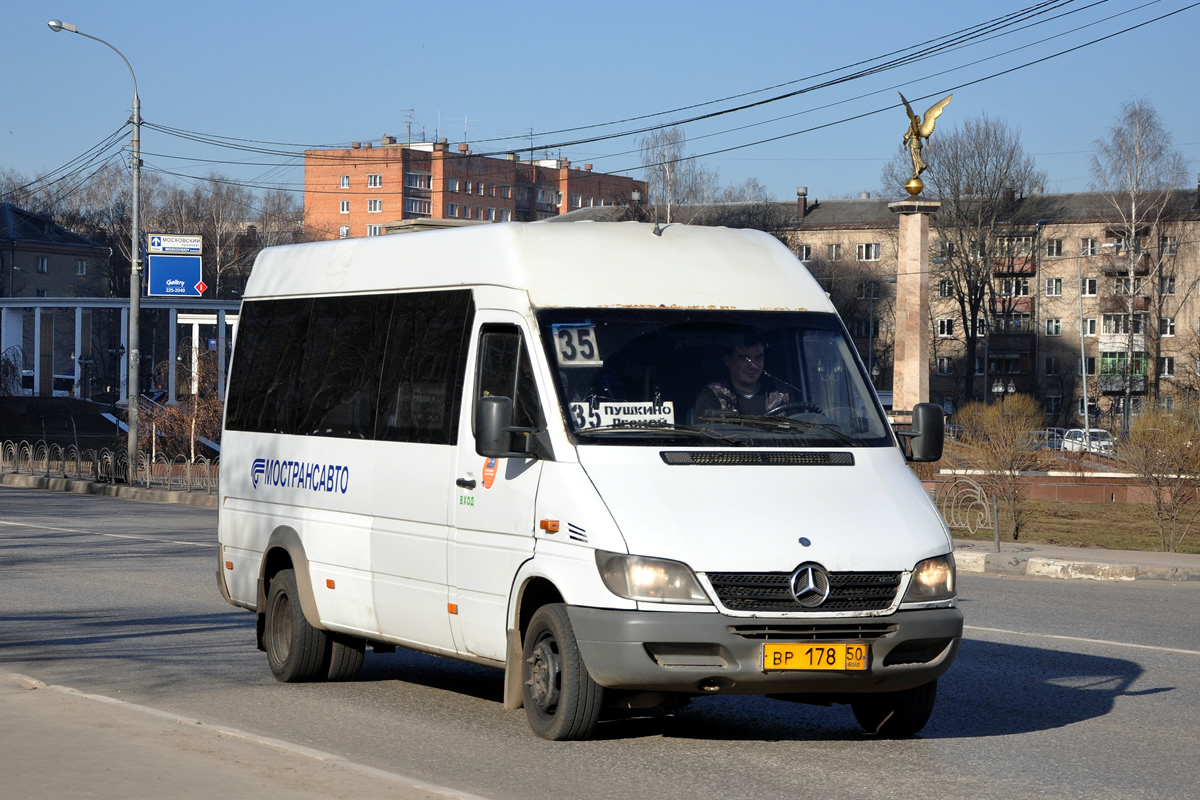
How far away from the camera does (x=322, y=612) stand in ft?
30.6

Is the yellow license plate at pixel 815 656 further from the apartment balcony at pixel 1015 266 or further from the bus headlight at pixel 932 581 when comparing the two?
the apartment balcony at pixel 1015 266

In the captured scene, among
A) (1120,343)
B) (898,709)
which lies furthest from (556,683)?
(1120,343)

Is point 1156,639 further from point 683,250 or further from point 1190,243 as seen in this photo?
point 1190,243

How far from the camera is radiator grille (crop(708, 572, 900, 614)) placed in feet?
22.4

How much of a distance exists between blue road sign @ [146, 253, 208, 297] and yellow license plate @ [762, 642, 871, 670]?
35.5 m

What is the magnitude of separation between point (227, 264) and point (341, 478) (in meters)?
95.0

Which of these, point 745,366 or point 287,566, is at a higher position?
point 745,366

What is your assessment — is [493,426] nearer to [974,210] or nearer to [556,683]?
[556,683]

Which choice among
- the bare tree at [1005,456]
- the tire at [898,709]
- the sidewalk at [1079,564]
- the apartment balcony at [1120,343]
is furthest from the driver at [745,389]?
the apartment balcony at [1120,343]

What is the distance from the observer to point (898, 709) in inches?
303

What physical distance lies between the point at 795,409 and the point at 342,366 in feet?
10.2

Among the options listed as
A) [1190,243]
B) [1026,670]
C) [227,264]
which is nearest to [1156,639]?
[1026,670]

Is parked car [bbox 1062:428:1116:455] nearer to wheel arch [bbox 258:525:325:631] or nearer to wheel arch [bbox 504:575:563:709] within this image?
wheel arch [bbox 258:525:325:631]

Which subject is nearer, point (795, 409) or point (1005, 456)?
point (795, 409)
